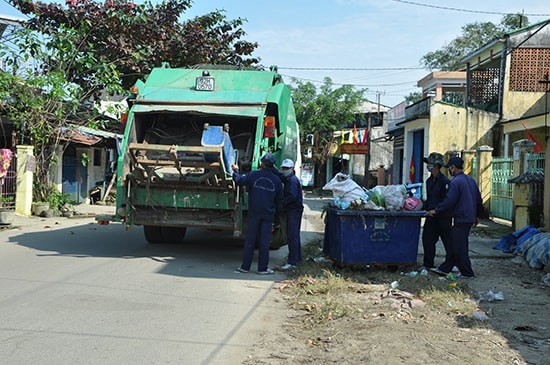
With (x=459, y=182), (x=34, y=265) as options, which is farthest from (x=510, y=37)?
(x=34, y=265)

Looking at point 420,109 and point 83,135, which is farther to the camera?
point 420,109

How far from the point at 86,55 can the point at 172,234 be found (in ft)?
27.3

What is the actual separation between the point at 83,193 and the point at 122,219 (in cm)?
1359

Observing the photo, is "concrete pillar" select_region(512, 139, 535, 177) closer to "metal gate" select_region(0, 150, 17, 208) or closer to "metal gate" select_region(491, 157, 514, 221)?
"metal gate" select_region(491, 157, 514, 221)

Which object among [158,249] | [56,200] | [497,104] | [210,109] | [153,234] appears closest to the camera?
[210,109]

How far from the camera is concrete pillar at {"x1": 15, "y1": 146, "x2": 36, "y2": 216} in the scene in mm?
14945

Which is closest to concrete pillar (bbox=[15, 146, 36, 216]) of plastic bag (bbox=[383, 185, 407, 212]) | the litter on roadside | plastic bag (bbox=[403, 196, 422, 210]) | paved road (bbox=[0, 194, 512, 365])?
paved road (bbox=[0, 194, 512, 365])

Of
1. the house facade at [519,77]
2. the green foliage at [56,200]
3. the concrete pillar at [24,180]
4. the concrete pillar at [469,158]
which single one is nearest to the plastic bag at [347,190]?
the concrete pillar at [24,180]

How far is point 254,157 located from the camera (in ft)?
26.7

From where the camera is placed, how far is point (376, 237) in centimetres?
750

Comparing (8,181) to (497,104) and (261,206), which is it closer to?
(261,206)

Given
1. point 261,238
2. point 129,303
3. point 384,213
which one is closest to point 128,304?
point 129,303

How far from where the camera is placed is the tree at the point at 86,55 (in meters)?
14.3

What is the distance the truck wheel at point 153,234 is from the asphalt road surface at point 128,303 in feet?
0.80
